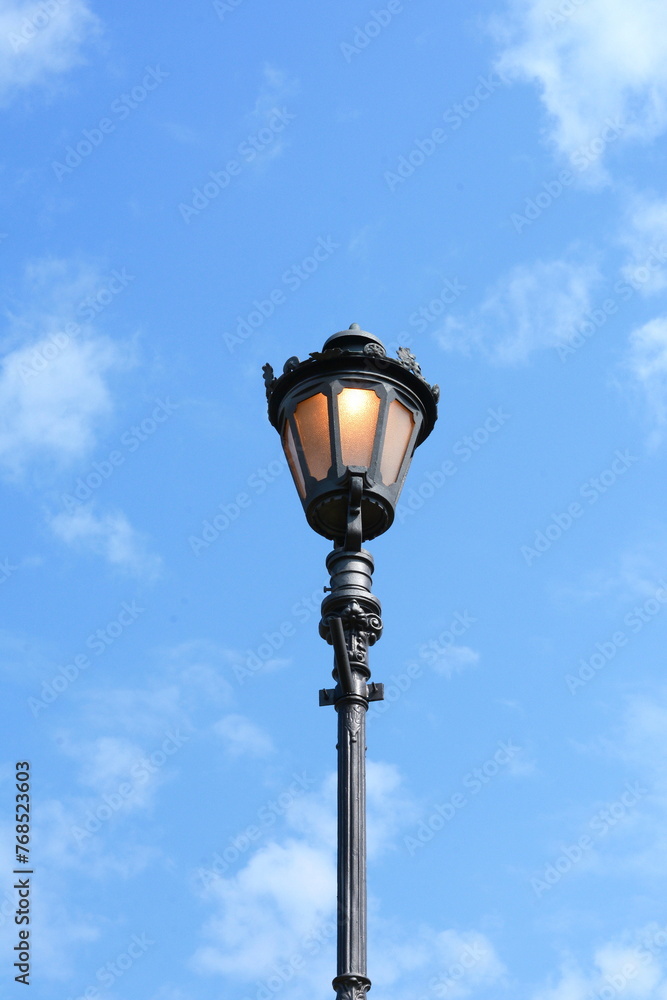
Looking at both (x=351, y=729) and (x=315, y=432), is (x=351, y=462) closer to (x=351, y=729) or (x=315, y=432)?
(x=315, y=432)

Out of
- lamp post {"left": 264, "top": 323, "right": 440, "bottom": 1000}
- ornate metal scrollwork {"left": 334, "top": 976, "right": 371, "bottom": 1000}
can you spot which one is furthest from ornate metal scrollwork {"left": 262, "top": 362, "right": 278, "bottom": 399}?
ornate metal scrollwork {"left": 334, "top": 976, "right": 371, "bottom": 1000}

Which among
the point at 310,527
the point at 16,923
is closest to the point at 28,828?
the point at 16,923

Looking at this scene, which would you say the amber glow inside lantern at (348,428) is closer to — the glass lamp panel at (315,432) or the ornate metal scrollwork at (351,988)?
the glass lamp panel at (315,432)

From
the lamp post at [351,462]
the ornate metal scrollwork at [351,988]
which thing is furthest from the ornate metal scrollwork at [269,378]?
the ornate metal scrollwork at [351,988]

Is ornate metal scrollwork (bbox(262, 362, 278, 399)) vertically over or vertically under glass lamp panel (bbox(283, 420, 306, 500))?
over

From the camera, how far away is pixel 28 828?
14938mm

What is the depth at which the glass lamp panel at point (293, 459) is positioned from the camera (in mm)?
6359

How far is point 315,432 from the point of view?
629cm

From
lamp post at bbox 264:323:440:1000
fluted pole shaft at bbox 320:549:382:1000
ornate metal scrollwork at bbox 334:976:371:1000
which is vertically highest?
lamp post at bbox 264:323:440:1000

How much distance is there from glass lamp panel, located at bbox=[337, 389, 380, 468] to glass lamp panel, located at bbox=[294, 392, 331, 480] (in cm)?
8

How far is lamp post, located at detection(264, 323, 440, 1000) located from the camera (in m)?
5.80

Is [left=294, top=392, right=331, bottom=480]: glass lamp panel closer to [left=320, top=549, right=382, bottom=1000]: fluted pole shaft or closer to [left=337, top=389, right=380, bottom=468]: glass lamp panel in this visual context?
[left=337, top=389, right=380, bottom=468]: glass lamp panel

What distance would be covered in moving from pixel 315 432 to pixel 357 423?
21cm

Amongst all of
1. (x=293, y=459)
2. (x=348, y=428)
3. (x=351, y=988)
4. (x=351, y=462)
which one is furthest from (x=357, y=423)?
(x=351, y=988)
